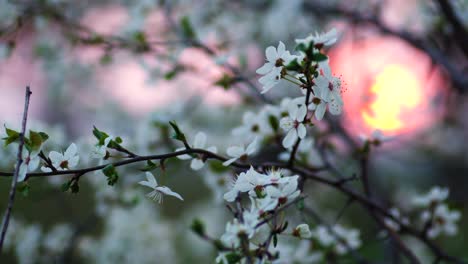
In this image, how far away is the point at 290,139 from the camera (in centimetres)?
81

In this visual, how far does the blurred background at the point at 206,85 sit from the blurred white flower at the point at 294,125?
173 millimetres

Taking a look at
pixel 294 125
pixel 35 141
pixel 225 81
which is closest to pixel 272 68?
pixel 294 125

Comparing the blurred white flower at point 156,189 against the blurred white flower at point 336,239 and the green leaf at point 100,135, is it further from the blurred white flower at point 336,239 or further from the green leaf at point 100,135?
the blurred white flower at point 336,239

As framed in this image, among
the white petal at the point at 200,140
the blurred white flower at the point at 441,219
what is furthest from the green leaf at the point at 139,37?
the blurred white flower at the point at 441,219

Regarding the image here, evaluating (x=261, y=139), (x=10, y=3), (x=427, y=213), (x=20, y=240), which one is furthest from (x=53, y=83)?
(x=427, y=213)

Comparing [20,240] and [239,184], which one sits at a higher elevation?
[20,240]

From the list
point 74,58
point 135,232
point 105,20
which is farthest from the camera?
point 105,20

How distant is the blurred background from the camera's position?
1.58 m

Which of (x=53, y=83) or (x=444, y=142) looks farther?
(x=444, y=142)

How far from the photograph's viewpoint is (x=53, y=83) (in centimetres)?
Answer: 296

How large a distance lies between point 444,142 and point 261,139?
2.47 meters

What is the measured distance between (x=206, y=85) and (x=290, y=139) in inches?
71.2

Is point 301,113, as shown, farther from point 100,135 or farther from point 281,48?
point 100,135

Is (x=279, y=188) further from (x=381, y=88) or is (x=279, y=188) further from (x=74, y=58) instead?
(x=74, y=58)
